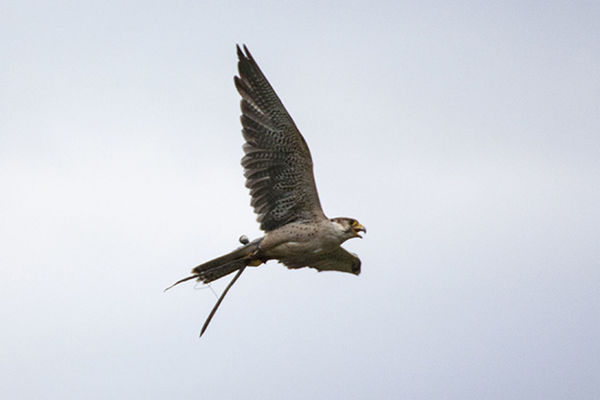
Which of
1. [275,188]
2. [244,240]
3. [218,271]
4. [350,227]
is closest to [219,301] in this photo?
[218,271]

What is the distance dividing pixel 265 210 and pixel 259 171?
51 centimetres

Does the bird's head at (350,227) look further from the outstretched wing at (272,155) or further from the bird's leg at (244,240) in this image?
the bird's leg at (244,240)

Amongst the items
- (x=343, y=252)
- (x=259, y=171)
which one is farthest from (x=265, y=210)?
(x=343, y=252)

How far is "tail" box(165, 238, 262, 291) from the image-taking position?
10.1 m

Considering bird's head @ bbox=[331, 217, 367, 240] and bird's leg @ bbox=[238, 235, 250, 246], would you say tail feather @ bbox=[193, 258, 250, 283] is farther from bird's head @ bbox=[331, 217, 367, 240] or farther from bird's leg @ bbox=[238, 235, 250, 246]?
bird's head @ bbox=[331, 217, 367, 240]

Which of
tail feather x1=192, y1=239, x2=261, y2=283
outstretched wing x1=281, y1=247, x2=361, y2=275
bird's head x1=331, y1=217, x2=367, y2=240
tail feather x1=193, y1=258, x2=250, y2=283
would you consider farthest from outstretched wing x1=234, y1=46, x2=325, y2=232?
outstretched wing x1=281, y1=247, x2=361, y2=275

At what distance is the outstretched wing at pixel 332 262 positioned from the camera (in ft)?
36.4

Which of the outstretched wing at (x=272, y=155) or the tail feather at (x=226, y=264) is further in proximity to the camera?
the outstretched wing at (x=272, y=155)

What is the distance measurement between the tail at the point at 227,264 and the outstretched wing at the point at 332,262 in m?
0.64

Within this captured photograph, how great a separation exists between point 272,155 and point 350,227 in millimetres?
1303

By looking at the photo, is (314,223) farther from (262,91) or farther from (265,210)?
(262,91)

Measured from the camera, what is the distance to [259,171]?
1035 cm

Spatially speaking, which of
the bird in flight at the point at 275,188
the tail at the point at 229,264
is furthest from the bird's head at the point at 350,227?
the tail at the point at 229,264

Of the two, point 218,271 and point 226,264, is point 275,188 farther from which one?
point 218,271
